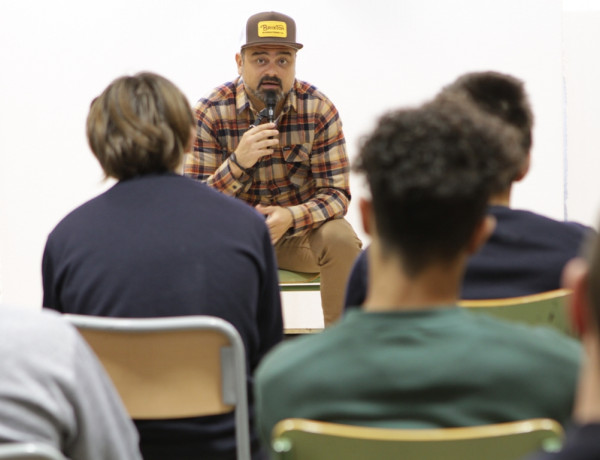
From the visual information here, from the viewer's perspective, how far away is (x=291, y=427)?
0.87 meters

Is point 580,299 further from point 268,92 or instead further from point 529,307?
point 268,92

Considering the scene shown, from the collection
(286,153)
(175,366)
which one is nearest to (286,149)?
(286,153)

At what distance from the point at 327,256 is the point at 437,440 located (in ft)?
6.85

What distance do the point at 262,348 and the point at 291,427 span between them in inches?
31.3

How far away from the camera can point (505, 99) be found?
1717 mm

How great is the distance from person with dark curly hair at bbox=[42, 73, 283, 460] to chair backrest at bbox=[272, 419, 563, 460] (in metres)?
0.62

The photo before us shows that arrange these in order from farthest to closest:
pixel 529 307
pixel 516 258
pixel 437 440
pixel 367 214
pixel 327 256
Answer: pixel 327 256
pixel 516 258
pixel 529 307
pixel 367 214
pixel 437 440

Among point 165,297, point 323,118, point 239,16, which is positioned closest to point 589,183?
point 323,118

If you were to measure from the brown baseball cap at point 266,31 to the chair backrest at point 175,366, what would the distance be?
74.1 inches

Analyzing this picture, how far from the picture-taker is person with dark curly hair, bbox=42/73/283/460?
4.79 feet

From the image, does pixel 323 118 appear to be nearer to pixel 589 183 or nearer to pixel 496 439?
pixel 589 183

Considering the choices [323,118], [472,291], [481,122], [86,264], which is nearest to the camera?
[481,122]

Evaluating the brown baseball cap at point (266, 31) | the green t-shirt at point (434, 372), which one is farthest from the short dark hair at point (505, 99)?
the brown baseball cap at point (266, 31)

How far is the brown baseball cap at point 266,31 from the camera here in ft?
9.93
